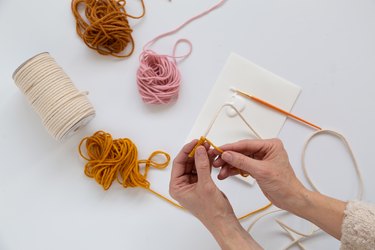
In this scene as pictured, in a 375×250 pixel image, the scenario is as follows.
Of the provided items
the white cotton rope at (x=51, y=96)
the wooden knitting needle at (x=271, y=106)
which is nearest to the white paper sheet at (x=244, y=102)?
the wooden knitting needle at (x=271, y=106)

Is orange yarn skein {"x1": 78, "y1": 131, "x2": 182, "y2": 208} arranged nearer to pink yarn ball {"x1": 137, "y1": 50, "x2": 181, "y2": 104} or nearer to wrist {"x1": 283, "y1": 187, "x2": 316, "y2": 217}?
pink yarn ball {"x1": 137, "y1": 50, "x2": 181, "y2": 104}

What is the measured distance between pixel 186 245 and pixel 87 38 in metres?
0.72

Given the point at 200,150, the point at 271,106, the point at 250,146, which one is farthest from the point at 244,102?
the point at 200,150

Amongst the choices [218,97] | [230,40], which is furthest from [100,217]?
[230,40]

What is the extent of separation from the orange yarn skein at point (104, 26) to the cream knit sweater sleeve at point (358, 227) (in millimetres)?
775

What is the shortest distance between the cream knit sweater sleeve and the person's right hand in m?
0.12

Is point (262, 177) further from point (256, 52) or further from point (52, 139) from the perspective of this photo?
point (52, 139)

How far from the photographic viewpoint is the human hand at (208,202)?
0.78 metres

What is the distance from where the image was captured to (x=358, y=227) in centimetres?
78

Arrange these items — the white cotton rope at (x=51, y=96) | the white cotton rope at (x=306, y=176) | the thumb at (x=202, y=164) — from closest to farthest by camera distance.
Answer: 1. the thumb at (x=202, y=164)
2. the white cotton rope at (x=51, y=96)
3. the white cotton rope at (x=306, y=176)

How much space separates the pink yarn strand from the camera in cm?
100

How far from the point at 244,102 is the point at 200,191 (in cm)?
38

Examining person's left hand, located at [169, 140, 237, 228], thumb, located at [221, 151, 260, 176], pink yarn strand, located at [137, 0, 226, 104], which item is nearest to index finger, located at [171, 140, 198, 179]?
person's left hand, located at [169, 140, 237, 228]

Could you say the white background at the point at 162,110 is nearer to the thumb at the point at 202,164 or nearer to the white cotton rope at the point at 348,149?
the white cotton rope at the point at 348,149
